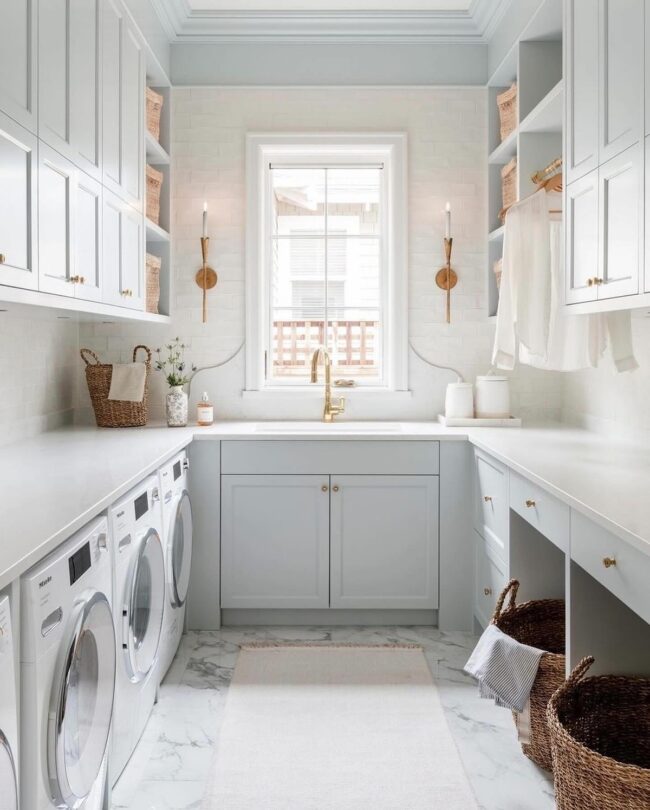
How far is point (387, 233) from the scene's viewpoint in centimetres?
393

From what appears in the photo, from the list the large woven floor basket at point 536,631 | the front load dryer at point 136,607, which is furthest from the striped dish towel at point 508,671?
the front load dryer at point 136,607

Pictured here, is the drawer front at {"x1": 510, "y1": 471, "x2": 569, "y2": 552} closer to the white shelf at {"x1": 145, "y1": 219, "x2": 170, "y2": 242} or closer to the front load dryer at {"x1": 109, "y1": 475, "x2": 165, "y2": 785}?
the front load dryer at {"x1": 109, "y1": 475, "x2": 165, "y2": 785}

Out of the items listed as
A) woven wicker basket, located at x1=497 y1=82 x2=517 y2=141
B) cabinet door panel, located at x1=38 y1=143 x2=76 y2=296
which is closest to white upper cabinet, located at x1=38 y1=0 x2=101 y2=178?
cabinet door panel, located at x1=38 y1=143 x2=76 y2=296

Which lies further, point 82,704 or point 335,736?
point 335,736

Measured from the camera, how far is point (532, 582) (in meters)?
2.60

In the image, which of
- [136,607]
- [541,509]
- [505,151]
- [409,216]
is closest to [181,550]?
[136,607]

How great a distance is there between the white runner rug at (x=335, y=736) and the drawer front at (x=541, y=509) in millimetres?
756

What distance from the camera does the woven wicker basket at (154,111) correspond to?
11.5 feet

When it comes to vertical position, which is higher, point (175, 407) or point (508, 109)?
point (508, 109)

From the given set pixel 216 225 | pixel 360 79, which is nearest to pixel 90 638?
pixel 216 225

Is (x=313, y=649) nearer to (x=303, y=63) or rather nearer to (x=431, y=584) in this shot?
(x=431, y=584)

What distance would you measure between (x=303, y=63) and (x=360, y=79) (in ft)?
1.00

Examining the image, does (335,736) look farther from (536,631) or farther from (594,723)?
(594,723)

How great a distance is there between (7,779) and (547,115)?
288cm
